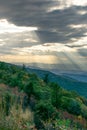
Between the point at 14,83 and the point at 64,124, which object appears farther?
the point at 14,83

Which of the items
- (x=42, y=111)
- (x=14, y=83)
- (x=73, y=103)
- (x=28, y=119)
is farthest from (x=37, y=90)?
(x=28, y=119)

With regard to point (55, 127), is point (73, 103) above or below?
below

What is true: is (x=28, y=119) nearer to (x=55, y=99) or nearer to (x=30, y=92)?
(x=30, y=92)

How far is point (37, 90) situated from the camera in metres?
53.8

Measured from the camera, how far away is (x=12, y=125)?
1249cm

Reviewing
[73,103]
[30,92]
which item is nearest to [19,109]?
[30,92]

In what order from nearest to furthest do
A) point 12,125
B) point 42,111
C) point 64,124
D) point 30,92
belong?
point 12,125
point 64,124
point 42,111
point 30,92

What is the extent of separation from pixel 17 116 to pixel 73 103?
5315 centimetres

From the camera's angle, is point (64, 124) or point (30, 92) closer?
point (64, 124)

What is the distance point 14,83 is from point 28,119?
4622cm

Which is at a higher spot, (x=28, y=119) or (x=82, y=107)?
(x=28, y=119)

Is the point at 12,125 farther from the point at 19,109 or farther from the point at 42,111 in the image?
the point at 42,111

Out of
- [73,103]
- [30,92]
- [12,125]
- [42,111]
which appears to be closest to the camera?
[12,125]

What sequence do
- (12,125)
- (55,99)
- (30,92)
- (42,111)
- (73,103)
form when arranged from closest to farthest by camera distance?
(12,125) → (42,111) → (30,92) → (55,99) → (73,103)
